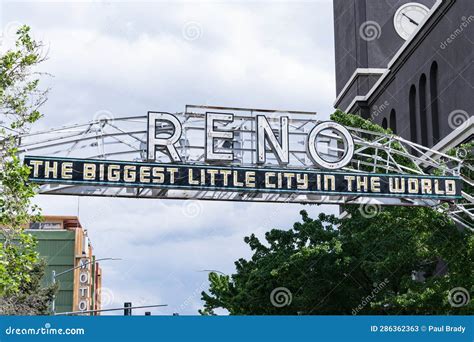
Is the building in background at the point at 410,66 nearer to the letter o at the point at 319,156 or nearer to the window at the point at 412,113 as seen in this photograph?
the window at the point at 412,113

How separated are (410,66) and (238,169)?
20.2 m

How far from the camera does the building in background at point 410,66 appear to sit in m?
34.4

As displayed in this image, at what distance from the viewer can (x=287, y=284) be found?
3547 cm

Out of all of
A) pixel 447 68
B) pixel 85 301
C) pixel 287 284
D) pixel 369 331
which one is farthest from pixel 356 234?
pixel 85 301

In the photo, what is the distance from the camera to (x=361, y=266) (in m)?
32.3

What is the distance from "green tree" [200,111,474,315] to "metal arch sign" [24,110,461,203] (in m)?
1.84

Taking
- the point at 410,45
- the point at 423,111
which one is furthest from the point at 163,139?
Result: the point at 410,45

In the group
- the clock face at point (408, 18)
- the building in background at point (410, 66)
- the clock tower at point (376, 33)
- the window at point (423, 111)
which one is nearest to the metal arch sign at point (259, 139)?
the building in background at point (410, 66)

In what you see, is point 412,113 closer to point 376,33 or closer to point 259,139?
point 376,33

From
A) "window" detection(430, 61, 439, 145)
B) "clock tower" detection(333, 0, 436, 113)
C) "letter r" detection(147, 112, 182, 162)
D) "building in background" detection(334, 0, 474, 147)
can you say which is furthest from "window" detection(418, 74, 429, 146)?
"letter r" detection(147, 112, 182, 162)

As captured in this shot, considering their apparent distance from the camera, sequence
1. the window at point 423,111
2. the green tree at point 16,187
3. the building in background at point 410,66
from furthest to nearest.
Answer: the window at point 423,111 < the building in background at point 410,66 < the green tree at point 16,187

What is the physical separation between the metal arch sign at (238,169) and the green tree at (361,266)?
6.02ft

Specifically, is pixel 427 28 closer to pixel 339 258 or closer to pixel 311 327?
pixel 339 258

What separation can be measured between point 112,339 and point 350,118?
56.4 feet
